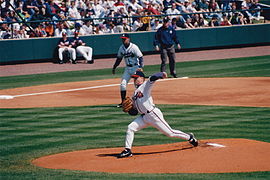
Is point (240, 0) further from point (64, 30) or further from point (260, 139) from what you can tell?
point (260, 139)

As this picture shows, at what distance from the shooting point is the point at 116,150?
9.98m

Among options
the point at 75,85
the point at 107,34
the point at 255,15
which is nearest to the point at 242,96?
the point at 75,85

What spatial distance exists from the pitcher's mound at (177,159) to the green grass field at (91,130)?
31cm

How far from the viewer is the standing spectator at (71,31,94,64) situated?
24.9m

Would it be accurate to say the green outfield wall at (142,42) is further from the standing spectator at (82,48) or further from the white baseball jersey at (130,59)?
the white baseball jersey at (130,59)

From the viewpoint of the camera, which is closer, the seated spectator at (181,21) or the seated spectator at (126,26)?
the seated spectator at (126,26)

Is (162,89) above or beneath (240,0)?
beneath

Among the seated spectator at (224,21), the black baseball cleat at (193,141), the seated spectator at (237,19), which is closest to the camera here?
the black baseball cleat at (193,141)

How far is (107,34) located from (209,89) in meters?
10.2

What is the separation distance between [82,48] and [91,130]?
44.3ft

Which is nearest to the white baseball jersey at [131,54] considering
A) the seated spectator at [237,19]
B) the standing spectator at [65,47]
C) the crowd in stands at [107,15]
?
the standing spectator at [65,47]

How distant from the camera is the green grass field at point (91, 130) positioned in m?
8.40

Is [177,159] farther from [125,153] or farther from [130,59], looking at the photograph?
[130,59]

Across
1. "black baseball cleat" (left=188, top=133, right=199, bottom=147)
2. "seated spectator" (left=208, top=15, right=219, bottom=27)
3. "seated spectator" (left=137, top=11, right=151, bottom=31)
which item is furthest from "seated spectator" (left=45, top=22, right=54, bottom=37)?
"black baseball cleat" (left=188, top=133, right=199, bottom=147)
